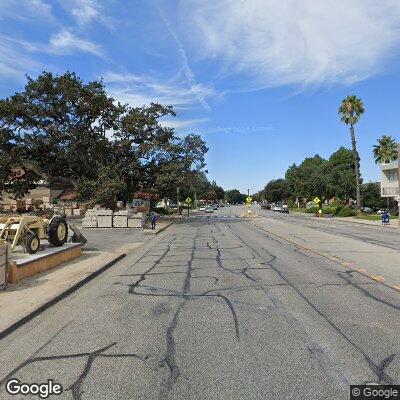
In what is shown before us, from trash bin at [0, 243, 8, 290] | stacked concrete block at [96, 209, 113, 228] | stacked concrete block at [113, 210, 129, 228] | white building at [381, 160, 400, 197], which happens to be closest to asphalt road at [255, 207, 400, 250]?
stacked concrete block at [113, 210, 129, 228]

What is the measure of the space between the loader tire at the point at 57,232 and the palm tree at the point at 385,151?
74.9 meters

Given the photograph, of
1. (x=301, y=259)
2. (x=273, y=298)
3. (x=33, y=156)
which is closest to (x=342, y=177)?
(x=33, y=156)

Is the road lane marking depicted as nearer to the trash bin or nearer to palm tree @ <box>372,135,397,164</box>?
the trash bin

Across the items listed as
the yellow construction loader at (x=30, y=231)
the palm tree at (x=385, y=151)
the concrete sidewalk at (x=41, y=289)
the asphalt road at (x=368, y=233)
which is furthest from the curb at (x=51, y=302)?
the palm tree at (x=385, y=151)

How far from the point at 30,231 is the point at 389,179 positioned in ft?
206

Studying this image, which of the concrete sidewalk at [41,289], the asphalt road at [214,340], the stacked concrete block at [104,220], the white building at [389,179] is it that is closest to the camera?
the asphalt road at [214,340]

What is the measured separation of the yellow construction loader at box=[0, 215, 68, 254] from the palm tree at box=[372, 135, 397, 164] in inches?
2946

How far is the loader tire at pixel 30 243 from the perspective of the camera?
13852mm

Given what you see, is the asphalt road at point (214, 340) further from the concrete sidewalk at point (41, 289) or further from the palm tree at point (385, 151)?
the palm tree at point (385, 151)

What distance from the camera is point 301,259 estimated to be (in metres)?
15.3

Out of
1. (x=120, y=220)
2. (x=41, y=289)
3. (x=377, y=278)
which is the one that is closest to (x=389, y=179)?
(x=120, y=220)

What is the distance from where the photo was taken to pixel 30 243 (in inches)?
549

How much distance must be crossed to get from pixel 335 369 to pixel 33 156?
150 feet

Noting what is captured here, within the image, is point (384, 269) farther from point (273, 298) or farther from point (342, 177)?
point (342, 177)
